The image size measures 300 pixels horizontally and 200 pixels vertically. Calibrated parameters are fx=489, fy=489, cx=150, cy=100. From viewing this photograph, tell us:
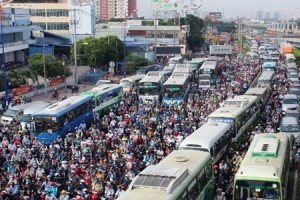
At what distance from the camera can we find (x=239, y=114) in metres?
22.3

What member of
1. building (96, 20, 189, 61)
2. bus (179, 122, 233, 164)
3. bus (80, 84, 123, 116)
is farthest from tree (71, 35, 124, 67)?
bus (179, 122, 233, 164)

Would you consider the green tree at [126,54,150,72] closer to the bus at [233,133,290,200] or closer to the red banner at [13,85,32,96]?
the red banner at [13,85,32,96]

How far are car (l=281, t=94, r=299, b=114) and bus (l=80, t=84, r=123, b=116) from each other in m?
10.5

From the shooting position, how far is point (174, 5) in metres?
86.1

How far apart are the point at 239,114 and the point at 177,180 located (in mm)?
10824

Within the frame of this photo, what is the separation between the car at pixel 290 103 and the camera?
1116 inches

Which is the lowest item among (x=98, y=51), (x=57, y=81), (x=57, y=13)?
(x=57, y=81)

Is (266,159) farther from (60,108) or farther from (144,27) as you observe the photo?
(144,27)

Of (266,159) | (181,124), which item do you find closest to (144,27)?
(181,124)

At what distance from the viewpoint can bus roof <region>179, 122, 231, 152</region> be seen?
56.5 feet

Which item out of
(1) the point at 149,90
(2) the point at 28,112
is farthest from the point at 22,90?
(2) the point at 28,112

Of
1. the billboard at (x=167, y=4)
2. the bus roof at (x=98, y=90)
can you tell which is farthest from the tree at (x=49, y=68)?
the billboard at (x=167, y=4)

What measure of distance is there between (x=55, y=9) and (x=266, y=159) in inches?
2517

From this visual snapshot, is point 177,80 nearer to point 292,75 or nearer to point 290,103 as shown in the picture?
point 290,103
